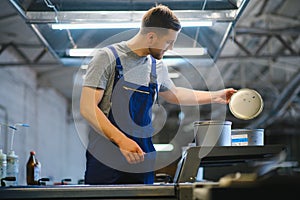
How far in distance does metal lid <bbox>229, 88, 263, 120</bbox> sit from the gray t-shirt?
39 cm

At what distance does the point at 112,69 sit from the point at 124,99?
0.14 metres

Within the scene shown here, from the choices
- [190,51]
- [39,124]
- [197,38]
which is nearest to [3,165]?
[197,38]

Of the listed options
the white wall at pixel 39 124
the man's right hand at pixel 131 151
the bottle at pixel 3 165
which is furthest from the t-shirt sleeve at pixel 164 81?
the white wall at pixel 39 124

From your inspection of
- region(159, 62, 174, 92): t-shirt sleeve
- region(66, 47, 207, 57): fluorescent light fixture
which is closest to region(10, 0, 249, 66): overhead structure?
region(159, 62, 174, 92): t-shirt sleeve

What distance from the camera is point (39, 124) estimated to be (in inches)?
317

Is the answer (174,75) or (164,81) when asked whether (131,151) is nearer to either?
(164,81)

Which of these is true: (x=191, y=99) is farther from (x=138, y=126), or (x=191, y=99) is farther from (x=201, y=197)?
(x=201, y=197)

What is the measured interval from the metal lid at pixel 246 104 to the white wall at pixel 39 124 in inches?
Result: 130

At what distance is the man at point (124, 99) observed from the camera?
2086mm

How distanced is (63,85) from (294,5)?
14.9 feet

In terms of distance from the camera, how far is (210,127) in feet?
6.85

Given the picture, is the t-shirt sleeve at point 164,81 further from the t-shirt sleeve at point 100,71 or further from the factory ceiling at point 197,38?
the factory ceiling at point 197,38

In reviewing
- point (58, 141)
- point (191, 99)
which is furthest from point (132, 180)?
point (58, 141)

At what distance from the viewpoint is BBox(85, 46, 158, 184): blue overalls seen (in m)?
2.12
